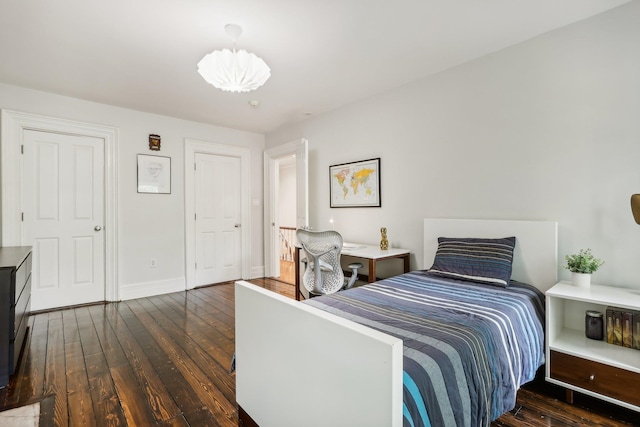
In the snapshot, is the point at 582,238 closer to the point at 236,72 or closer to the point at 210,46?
the point at 236,72

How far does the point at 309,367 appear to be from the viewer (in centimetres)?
117

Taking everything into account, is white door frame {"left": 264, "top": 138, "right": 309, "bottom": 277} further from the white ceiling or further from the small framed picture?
the white ceiling

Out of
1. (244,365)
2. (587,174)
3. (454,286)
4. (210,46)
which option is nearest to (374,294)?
(454,286)

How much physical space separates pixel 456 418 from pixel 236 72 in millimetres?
2384

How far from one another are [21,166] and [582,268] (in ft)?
16.9

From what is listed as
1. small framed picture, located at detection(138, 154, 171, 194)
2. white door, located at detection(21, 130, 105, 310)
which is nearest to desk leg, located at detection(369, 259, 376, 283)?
small framed picture, located at detection(138, 154, 171, 194)

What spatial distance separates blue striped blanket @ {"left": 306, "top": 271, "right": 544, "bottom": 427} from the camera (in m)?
1.14

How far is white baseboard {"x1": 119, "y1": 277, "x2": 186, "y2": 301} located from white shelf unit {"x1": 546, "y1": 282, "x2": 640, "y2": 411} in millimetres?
4179

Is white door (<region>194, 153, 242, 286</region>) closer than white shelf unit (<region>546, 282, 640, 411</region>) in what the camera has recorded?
No

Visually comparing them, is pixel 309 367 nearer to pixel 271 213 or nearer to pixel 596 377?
pixel 596 377

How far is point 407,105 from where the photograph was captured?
326 centimetres

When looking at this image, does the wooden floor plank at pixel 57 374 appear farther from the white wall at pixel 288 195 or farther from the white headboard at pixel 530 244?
the white wall at pixel 288 195

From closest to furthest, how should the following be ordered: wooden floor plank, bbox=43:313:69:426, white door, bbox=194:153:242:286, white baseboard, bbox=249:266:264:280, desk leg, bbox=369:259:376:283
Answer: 1. wooden floor plank, bbox=43:313:69:426
2. desk leg, bbox=369:259:376:283
3. white door, bbox=194:153:242:286
4. white baseboard, bbox=249:266:264:280

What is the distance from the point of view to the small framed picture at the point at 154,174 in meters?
4.06
